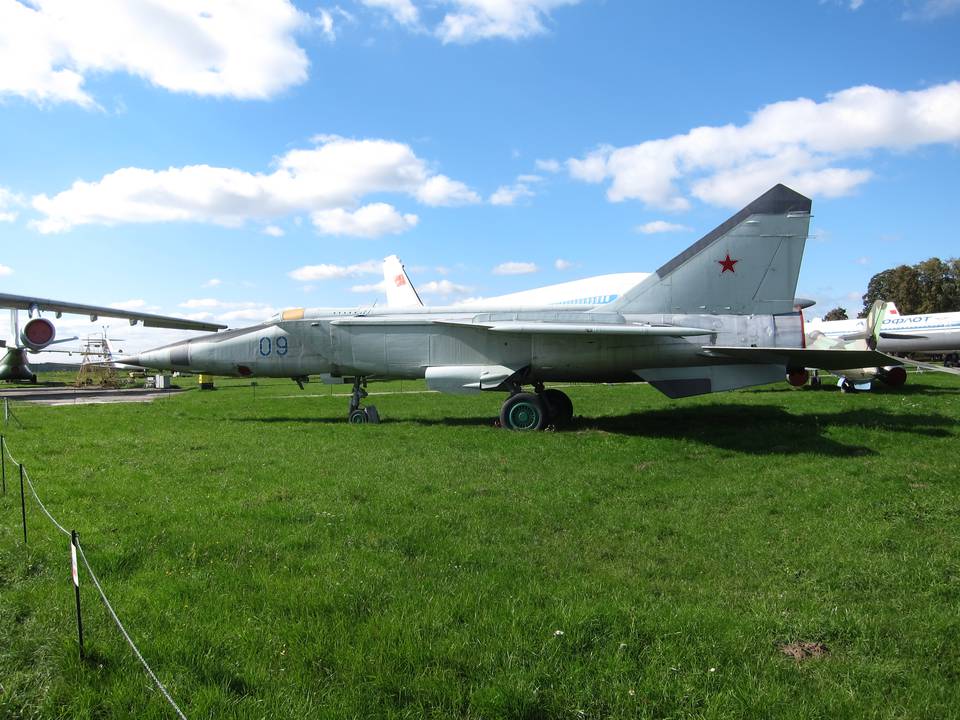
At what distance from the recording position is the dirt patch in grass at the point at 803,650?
356 centimetres

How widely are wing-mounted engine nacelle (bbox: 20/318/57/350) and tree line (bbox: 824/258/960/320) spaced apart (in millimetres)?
71691

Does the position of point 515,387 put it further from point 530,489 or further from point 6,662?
point 6,662

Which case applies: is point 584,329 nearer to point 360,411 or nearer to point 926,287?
point 360,411

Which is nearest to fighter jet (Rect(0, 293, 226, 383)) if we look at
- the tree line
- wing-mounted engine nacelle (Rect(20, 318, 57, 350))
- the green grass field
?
wing-mounted engine nacelle (Rect(20, 318, 57, 350))

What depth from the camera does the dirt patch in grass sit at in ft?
11.7

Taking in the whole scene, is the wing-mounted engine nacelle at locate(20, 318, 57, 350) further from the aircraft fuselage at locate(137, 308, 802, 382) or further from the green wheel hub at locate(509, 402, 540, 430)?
the green wheel hub at locate(509, 402, 540, 430)

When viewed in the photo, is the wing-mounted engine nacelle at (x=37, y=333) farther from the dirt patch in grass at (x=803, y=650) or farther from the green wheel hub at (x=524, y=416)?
the dirt patch in grass at (x=803, y=650)

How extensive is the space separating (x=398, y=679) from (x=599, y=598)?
1.62 metres

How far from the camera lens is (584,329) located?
464 inches

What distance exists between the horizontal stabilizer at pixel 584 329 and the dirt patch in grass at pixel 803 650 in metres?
7.95

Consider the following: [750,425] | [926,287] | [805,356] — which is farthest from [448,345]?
[926,287]

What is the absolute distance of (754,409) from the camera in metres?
14.7

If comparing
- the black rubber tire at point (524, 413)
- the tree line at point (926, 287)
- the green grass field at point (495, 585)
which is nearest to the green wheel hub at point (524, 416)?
the black rubber tire at point (524, 413)

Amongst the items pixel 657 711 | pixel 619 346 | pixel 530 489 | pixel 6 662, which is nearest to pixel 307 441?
pixel 530 489
